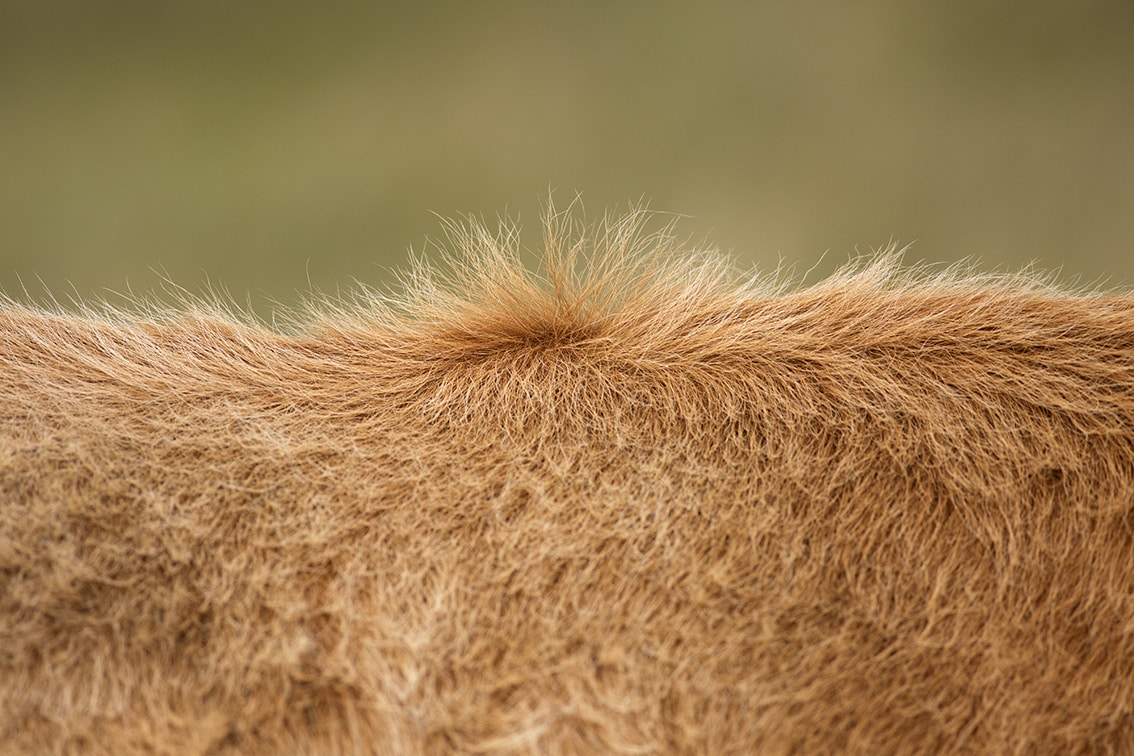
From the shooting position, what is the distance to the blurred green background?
3.35ft

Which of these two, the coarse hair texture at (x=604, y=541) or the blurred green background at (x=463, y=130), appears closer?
the coarse hair texture at (x=604, y=541)

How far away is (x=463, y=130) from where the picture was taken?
1067 millimetres

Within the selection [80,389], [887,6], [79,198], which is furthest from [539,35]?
[80,389]

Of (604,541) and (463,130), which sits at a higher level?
(463,130)

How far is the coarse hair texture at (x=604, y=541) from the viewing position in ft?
1.01

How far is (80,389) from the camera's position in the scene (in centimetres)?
40

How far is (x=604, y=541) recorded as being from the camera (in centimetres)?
34

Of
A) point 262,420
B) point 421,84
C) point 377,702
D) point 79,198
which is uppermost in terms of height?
point 421,84

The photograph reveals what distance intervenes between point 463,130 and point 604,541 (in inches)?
32.6

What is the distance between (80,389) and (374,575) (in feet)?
0.60

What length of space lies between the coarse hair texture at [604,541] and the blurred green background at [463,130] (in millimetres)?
638

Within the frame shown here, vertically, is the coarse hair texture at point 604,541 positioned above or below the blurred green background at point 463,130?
below

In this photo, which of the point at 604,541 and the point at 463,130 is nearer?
the point at 604,541

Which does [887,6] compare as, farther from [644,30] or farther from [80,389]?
[80,389]
